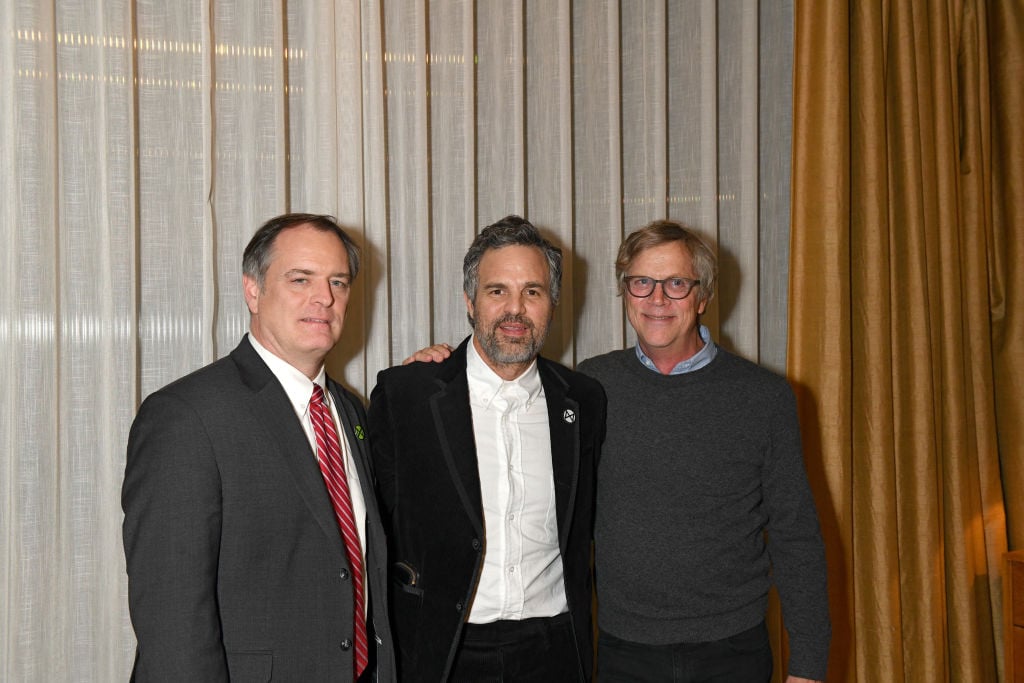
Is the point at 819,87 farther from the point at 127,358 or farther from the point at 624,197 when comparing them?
the point at 127,358

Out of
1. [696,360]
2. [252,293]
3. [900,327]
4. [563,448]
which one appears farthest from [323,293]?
[900,327]

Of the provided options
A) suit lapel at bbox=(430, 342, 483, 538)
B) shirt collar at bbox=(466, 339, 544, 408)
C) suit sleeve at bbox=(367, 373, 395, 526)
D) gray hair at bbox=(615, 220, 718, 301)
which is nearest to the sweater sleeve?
gray hair at bbox=(615, 220, 718, 301)

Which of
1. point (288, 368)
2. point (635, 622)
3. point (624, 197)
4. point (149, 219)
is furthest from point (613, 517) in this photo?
point (149, 219)

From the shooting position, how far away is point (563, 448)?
1.93 m

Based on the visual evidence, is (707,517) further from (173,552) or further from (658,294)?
(173,552)

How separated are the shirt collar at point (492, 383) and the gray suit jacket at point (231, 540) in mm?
479

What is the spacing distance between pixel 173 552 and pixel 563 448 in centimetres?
Result: 85

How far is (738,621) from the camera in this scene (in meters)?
1.94

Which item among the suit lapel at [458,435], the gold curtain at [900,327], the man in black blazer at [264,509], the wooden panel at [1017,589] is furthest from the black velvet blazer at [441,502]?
the wooden panel at [1017,589]

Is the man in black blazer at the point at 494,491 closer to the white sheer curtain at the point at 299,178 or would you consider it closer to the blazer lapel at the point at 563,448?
the blazer lapel at the point at 563,448

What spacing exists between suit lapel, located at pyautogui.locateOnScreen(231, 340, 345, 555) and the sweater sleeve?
994 mm

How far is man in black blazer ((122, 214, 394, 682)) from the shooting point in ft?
4.58

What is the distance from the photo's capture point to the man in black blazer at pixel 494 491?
1.81 m

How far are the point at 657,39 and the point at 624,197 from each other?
47 centimetres
